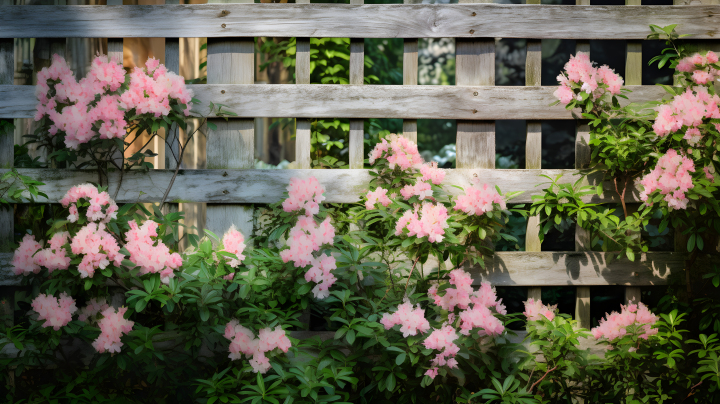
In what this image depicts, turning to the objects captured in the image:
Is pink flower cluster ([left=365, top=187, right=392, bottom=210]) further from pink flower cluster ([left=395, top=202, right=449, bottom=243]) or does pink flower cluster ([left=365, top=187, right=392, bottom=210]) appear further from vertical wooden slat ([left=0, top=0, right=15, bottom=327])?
vertical wooden slat ([left=0, top=0, right=15, bottom=327])

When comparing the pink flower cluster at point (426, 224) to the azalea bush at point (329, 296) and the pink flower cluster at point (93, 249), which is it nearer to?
the azalea bush at point (329, 296)

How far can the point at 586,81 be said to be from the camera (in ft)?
6.63

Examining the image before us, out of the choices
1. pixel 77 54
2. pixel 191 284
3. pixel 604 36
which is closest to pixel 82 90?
pixel 191 284

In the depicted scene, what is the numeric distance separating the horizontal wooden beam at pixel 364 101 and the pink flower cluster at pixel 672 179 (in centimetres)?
43

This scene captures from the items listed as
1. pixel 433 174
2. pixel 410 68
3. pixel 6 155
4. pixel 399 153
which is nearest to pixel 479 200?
pixel 433 174

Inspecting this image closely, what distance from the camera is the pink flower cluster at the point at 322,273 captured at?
1742 mm

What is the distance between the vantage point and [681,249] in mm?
2168

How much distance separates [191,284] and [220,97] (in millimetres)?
860

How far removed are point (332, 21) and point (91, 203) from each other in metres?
1.31

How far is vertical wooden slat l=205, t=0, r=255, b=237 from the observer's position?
212 cm

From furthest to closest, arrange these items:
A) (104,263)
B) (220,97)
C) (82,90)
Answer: (220,97) < (82,90) < (104,263)

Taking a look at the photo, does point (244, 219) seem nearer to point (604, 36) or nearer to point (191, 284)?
point (191, 284)

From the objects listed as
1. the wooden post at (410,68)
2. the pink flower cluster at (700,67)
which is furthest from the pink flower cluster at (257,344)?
the pink flower cluster at (700,67)

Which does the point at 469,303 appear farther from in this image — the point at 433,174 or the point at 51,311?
the point at 51,311
